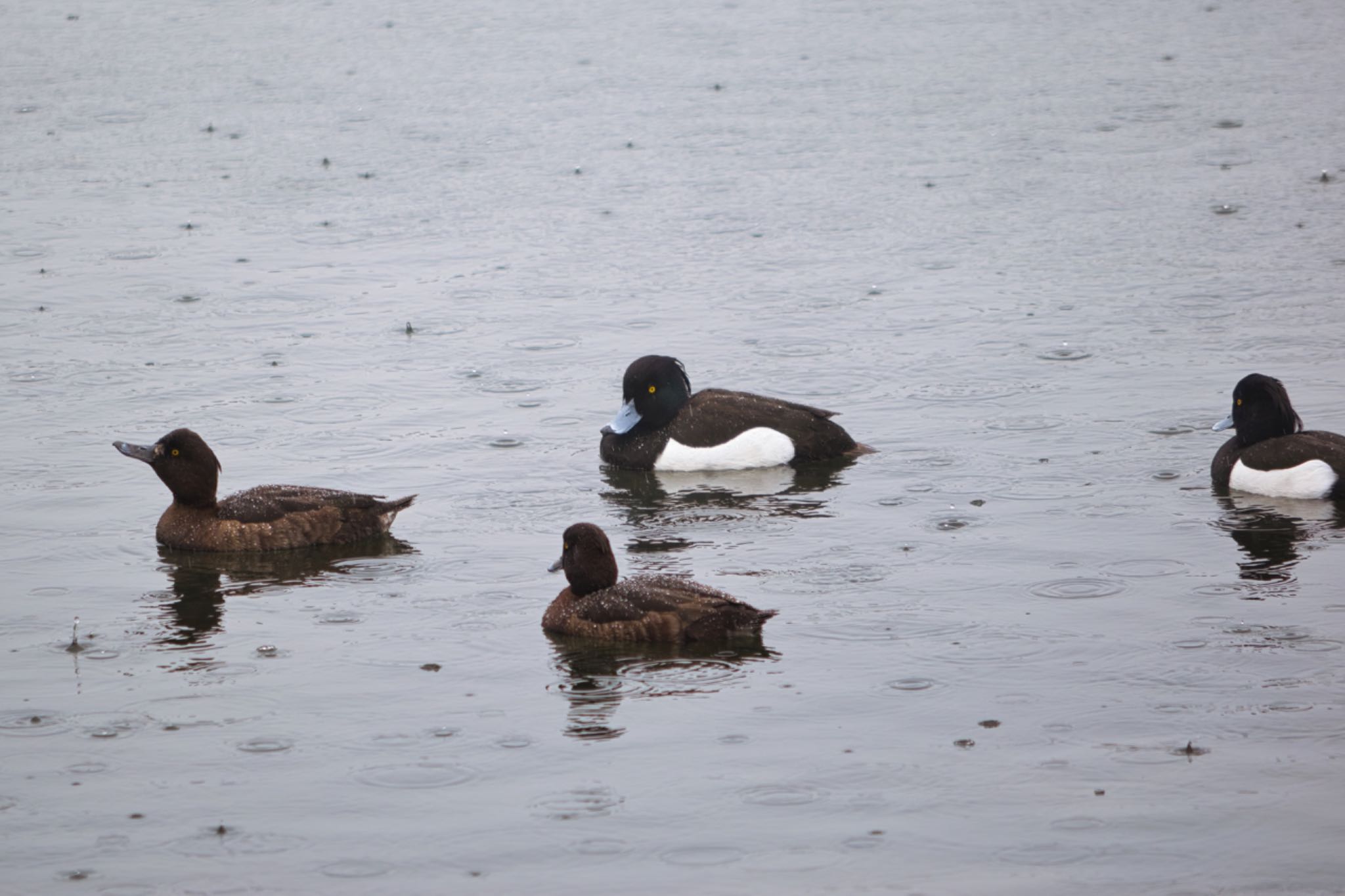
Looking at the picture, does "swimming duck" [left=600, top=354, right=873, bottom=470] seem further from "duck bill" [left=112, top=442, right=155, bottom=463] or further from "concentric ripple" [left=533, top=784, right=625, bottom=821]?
"concentric ripple" [left=533, top=784, right=625, bottom=821]

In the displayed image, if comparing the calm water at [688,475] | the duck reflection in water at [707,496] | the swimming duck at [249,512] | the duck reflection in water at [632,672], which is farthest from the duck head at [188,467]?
the duck reflection in water at [632,672]

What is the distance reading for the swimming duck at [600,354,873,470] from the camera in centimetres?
1477

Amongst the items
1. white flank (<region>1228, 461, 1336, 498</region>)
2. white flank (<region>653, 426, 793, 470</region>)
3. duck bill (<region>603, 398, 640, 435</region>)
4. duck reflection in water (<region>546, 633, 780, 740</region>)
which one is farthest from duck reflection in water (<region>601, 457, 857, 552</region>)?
white flank (<region>1228, 461, 1336, 498</region>)

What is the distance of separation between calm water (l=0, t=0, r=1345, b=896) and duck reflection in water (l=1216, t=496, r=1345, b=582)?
0.05 meters

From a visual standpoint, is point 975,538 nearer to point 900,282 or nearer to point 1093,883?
point 1093,883

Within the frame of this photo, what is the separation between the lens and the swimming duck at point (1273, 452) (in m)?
13.4

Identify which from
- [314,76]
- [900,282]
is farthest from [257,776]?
[314,76]

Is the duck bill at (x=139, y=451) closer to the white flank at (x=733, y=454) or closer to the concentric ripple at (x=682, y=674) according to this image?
the white flank at (x=733, y=454)

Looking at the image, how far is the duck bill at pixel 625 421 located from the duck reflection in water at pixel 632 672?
14.0 feet

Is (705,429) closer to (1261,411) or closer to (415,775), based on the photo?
(1261,411)

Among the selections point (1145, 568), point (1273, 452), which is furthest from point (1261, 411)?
point (1145, 568)

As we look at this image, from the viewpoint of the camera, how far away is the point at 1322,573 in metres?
11.8

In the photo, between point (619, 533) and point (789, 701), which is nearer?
point (789, 701)

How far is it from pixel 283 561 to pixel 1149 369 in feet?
26.5
